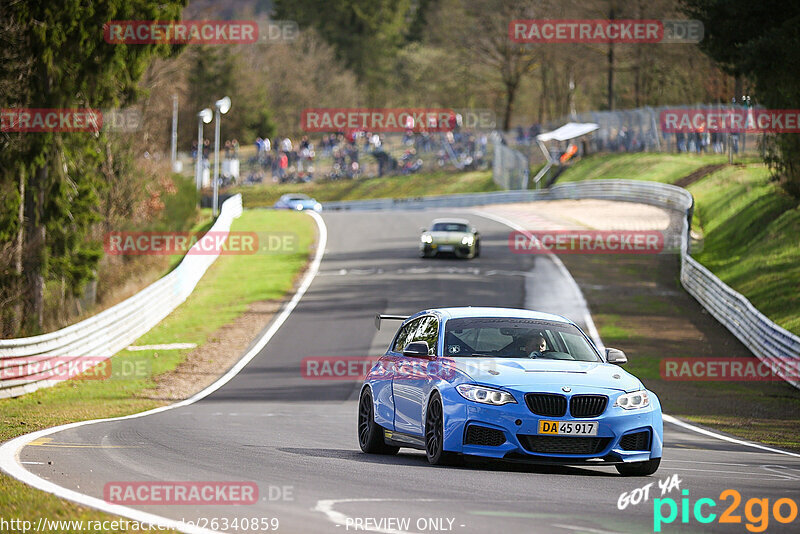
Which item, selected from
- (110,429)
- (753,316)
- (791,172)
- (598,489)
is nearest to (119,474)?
(598,489)

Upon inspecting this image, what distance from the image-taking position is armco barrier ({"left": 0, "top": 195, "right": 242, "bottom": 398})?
831 inches

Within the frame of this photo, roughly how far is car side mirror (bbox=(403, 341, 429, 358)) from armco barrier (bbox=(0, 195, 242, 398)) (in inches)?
431

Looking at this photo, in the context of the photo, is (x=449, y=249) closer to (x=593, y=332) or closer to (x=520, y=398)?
(x=593, y=332)

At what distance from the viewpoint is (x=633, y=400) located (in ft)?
34.1

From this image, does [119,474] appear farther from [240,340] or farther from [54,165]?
[54,165]

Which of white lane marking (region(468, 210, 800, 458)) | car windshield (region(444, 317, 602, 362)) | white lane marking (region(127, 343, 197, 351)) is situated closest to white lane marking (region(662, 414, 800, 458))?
white lane marking (region(468, 210, 800, 458))

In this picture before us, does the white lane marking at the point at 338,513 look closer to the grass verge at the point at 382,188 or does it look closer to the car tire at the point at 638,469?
the car tire at the point at 638,469
